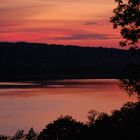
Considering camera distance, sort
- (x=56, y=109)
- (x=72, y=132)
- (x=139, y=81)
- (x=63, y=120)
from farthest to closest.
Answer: (x=56, y=109) < (x=63, y=120) < (x=72, y=132) < (x=139, y=81)

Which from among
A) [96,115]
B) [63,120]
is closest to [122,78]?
[96,115]

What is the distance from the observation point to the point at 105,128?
2600 cm

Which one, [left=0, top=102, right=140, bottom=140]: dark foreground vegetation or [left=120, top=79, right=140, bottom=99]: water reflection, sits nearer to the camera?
[left=120, top=79, right=140, bottom=99]: water reflection

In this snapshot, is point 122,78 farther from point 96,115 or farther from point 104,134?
point 96,115

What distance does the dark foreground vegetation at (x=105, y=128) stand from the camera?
22266 mm

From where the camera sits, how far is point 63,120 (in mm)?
36000

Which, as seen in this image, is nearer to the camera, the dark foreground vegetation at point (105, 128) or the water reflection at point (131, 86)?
the water reflection at point (131, 86)

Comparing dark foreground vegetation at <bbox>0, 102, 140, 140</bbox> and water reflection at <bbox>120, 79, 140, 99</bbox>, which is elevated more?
water reflection at <bbox>120, 79, 140, 99</bbox>

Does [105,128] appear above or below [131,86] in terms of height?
below

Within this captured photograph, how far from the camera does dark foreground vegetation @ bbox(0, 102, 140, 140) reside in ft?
73.0

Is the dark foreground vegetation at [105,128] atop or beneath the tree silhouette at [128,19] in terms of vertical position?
beneath

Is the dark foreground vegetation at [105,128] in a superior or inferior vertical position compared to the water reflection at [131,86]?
inferior

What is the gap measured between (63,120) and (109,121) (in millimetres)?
7484

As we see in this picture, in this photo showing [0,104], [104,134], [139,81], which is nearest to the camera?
[139,81]
